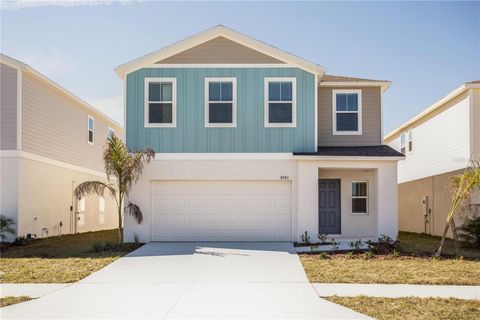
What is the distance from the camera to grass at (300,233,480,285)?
1071cm

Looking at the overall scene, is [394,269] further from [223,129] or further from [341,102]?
[341,102]

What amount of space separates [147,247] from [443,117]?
45.4ft

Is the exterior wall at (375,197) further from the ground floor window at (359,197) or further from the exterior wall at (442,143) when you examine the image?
the exterior wall at (442,143)

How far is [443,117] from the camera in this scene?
2186 centimetres

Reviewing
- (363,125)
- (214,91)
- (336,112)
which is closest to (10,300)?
(214,91)

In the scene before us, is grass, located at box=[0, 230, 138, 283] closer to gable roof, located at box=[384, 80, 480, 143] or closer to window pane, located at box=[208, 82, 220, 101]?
window pane, located at box=[208, 82, 220, 101]

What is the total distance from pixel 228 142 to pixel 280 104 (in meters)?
2.25

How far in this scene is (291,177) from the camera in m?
17.4

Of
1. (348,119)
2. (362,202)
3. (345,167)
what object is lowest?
(362,202)

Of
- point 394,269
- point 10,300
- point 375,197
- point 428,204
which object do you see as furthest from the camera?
point 428,204

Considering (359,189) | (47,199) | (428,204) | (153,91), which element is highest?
(153,91)

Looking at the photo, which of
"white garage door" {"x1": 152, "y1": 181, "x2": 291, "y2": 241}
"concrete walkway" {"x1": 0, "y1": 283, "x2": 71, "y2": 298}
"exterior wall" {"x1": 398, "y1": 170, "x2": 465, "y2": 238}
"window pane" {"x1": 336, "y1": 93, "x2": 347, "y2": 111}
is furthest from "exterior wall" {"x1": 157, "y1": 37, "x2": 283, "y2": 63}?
"concrete walkway" {"x1": 0, "y1": 283, "x2": 71, "y2": 298}

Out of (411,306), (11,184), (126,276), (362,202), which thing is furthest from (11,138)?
(411,306)

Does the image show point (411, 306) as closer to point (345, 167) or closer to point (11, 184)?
point (345, 167)
